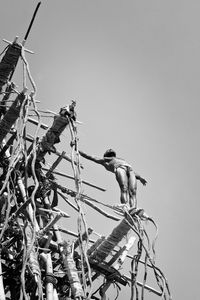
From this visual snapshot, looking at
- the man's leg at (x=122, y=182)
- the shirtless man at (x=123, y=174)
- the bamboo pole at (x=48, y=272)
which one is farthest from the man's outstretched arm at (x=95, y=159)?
the bamboo pole at (x=48, y=272)

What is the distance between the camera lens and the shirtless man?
51.1ft

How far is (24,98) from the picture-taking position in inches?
575

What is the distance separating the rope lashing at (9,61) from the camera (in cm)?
1531

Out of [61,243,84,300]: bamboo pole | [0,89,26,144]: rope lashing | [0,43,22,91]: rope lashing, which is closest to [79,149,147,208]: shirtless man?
[61,243,84,300]: bamboo pole

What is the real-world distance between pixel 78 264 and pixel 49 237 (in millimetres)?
1197

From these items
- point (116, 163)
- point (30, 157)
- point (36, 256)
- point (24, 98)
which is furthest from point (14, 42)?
point (36, 256)

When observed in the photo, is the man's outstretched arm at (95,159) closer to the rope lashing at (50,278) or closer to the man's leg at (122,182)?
the man's leg at (122,182)

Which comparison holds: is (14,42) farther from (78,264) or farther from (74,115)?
(78,264)

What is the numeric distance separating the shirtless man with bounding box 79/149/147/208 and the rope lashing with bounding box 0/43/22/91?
2628mm

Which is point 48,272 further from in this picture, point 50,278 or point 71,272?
point 71,272

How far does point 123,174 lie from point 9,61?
3.42 m

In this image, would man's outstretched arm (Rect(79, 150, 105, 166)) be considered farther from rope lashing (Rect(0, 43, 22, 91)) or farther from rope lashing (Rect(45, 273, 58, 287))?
rope lashing (Rect(45, 273, 58, 287))

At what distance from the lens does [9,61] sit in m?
15.5

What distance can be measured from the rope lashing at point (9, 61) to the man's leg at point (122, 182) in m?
3.12
